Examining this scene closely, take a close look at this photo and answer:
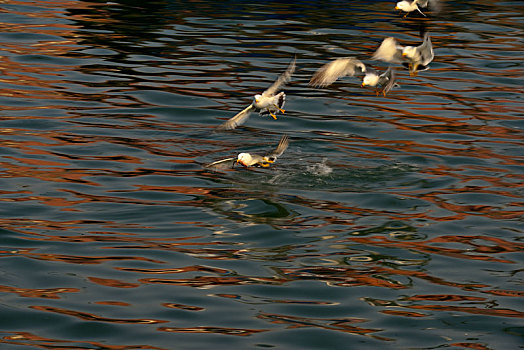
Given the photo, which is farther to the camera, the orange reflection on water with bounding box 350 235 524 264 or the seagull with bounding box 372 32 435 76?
the seagull with bounding box 372 32 435 76

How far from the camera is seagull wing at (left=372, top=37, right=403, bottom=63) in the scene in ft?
34.1

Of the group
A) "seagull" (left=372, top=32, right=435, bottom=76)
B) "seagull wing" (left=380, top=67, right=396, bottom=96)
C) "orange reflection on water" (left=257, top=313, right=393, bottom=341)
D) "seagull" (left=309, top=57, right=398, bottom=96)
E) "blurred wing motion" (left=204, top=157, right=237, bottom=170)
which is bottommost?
"orange reflection on water" (left=257, top=313, right=393, bottom=341)

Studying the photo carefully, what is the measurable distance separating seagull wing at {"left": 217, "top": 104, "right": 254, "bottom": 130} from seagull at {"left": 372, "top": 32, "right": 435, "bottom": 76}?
176cm

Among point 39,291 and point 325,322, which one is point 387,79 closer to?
point 325,322

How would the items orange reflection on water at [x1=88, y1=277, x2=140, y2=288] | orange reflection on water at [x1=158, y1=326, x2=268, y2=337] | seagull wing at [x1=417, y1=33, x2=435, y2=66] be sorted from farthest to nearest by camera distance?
seagull wing at [x1=417, y1=33, x2=435, y2=66], orange reflection on water at [x1=88, y1=277, x2=140, y2=288], orange reflection on water at [x1=158, y1=326, x2=268, y2=337]

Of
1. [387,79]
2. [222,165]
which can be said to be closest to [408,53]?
[387,79]

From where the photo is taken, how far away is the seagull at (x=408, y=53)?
10.4 meters

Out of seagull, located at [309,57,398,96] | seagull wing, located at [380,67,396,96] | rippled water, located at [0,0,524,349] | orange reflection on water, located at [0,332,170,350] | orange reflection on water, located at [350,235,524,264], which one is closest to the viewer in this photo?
orange reflection on water, located at [0,332,170,350]

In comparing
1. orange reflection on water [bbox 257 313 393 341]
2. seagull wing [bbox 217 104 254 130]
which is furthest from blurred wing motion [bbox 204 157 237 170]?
orange reflection on water [bbox 257 313 393 341]

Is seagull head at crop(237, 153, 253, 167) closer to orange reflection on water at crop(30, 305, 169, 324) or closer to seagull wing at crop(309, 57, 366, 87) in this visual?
seagull wing at crop(309, 57, 366, 87)

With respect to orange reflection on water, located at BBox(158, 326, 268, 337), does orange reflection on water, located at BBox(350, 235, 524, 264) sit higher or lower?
lower

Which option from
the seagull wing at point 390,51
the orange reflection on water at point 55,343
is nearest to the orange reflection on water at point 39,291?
the orange reflection on water at point 55,343

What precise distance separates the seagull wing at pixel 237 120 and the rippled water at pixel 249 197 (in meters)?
0.21

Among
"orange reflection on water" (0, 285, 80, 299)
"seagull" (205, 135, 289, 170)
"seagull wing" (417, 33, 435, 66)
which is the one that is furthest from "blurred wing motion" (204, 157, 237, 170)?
"orange reflection on water" (0, 285, 80, 299)
